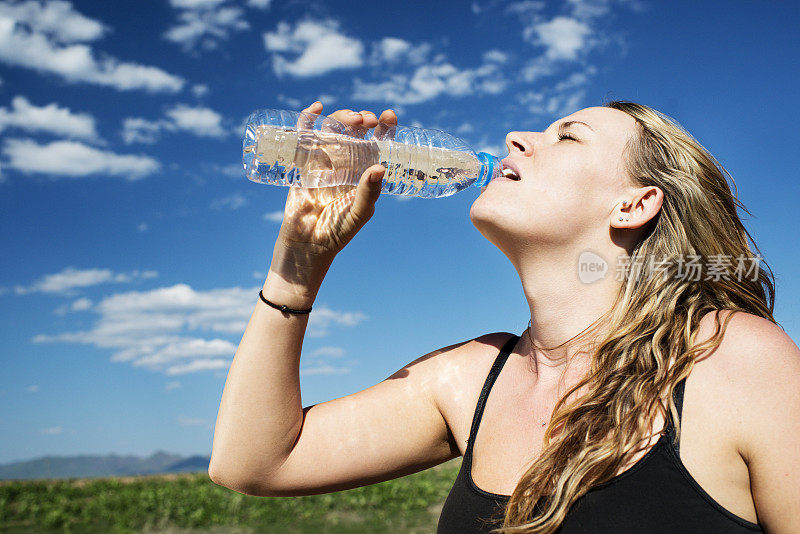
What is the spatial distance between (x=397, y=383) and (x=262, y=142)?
3.39ft

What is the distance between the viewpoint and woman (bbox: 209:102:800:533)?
5.59ft

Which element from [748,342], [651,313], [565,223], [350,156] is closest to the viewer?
[748,342]

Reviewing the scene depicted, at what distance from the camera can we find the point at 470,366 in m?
2.24

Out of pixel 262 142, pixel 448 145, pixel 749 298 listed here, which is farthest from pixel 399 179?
pixel 749 298

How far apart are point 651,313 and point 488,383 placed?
1.91 ft

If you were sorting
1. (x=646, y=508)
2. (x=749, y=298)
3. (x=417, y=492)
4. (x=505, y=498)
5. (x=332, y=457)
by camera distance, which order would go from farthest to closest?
1. (x=417, y=492)
2. (x=332, y=457)
3. (x=749, y=298)
4. (x=505, y=498)
5. (x=646, y=508)

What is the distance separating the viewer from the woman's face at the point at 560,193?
6.59 feet

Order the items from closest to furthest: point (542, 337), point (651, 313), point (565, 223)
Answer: point (651, 313), point (565, 223), point (542, 337)

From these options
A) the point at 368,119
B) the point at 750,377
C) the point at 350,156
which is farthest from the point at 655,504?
the point at 350,156

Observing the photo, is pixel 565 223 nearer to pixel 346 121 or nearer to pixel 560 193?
pixel 560 193

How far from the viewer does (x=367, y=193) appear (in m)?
1.94

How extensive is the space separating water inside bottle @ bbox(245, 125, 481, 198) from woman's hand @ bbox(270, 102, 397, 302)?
14 cm

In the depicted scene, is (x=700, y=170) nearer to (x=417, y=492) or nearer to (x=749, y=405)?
(x=749, y=405)

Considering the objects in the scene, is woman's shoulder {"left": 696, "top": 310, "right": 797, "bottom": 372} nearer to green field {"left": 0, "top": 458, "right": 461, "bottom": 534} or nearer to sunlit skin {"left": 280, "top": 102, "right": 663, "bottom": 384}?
sunlit skin {"left": 280, "top": 102, "right": 663, "bottom": 384}
